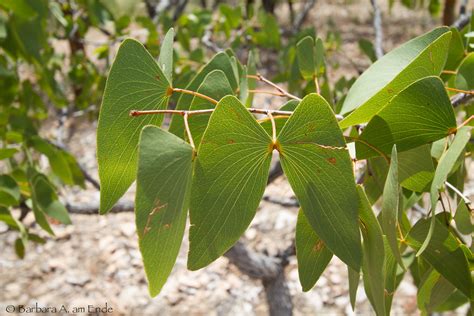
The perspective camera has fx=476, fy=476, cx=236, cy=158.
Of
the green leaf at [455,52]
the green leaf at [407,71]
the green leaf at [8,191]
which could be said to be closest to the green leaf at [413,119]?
the green leaf at [407,71]

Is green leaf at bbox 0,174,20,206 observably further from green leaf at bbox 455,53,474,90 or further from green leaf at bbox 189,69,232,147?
green leaf at bbox 455,53,474,90

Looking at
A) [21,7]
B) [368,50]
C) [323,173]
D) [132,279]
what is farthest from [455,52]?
[132,279]

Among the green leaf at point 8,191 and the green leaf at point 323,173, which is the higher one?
the green leaf at point 323,173

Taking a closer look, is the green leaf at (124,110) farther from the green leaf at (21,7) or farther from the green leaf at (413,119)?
the green leaf at (21,7)

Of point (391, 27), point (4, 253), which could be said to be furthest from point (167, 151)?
point (391, 27)

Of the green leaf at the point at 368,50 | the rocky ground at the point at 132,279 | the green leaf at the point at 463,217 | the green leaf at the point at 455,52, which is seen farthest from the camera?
the rocky ground at the point at 132,279

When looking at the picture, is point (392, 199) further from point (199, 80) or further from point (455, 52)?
point (455, 52)

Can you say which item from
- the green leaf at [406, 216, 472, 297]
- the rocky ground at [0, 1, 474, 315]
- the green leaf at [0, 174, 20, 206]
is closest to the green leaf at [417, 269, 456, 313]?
the green leaf at [406, 216, 472, 297]
